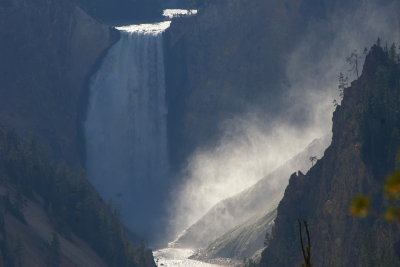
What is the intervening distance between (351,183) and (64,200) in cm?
4050

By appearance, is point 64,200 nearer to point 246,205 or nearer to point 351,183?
point 351,183

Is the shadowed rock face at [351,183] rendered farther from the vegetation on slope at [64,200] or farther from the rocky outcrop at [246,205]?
the rocky outcrop at [246,205]

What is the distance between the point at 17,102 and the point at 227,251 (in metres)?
61.8

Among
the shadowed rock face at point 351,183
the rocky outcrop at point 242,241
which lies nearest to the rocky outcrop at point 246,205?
the rocky outcrop at point 242,241

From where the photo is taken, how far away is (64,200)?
132 m

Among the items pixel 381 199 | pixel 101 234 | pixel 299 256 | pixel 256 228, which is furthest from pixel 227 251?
pixel 381 199

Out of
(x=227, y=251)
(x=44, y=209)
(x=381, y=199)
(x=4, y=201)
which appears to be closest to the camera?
(x=381, y=199)

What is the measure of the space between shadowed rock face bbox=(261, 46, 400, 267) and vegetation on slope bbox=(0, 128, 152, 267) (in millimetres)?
21183

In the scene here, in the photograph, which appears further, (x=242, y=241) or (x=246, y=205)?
(x=246, y=205)

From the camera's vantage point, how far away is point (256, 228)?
153625mm

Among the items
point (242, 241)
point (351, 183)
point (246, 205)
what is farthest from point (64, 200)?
point (246, 205)

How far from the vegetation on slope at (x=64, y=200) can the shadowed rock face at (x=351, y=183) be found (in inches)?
834

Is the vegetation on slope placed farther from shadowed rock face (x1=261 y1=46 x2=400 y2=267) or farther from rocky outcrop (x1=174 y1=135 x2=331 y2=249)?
rocky outcrop (x1=174 y1=135 x2=331 y2=249)

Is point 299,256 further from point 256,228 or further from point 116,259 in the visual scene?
point 256,228
